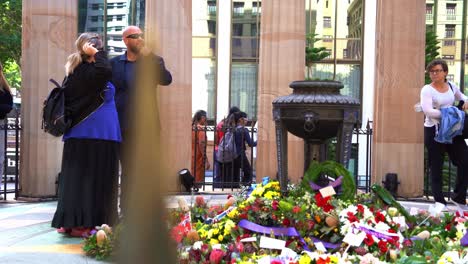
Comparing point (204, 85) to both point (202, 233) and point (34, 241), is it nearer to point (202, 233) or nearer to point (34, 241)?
point (34, 241)

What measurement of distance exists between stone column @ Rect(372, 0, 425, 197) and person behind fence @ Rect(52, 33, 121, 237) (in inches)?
260

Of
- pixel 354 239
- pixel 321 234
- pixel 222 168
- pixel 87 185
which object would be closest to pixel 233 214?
pixel 321 234

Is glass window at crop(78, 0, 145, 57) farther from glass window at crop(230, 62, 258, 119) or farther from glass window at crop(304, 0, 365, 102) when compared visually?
glass window at crop(304, 0, 365, 102)

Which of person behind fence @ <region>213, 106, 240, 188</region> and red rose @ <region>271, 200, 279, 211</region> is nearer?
red rose @ <region>271, 200, 279, 211</region>

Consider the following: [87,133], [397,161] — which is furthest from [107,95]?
[397,161]

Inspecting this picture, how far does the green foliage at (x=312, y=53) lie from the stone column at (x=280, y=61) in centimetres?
1240

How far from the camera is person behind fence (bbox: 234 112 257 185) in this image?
12992 millimetres

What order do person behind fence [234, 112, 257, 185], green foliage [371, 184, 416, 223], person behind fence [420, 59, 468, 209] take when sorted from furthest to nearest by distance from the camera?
person behind fence [234, 112, 257, 185], person behind fence [420, 59, 468, 209], green foliage [371, 184, 416, 223]

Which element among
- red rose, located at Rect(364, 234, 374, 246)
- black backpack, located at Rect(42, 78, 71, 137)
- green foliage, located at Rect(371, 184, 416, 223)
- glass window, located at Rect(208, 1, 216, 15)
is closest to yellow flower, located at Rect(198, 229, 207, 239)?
red rose, located at Rect(364, 234, 374, 246)

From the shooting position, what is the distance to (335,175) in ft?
21.1

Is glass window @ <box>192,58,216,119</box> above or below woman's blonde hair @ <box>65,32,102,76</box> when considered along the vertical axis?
above

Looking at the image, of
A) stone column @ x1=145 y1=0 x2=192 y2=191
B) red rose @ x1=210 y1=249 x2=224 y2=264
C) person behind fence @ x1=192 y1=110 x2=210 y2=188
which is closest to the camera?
red rose @ x1=210 y1=249 x2=224 y2=264

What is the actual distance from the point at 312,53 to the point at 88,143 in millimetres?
18701

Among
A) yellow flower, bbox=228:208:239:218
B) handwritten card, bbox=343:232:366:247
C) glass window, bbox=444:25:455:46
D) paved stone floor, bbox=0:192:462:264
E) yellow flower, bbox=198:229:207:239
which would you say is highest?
glass window, bbox=444:25:455:46
